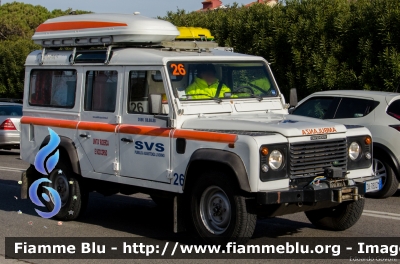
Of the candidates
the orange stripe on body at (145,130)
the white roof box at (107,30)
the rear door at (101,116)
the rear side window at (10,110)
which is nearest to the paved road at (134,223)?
the rear door at (101,116)

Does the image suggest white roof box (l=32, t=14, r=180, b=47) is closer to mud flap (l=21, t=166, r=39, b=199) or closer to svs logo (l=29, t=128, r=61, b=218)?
svs logo (l=29, t=128, r=61, b=218)

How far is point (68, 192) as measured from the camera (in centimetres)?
941

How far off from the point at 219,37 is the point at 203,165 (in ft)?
47.1

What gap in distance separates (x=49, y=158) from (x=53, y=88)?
103 centimetres

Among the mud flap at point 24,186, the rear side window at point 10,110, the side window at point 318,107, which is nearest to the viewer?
the mud flap at point 24,186

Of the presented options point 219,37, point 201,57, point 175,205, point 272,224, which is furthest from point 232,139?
point 219,37

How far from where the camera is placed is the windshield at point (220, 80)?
26.7ft

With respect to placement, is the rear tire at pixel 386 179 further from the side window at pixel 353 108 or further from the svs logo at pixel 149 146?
the svs logo at pixel 149 146

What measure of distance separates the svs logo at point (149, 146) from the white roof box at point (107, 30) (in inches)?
57.1

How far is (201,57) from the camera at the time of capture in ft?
27.6

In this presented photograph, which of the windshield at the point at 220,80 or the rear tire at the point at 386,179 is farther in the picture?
the rear tire at the point at 386,179

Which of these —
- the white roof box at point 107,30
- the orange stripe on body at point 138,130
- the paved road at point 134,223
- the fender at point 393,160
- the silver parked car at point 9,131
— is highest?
the white roof box at point 107,30

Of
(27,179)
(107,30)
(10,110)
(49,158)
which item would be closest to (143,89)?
(107,30)

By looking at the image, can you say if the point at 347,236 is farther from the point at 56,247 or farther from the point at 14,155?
the point at 14,155
